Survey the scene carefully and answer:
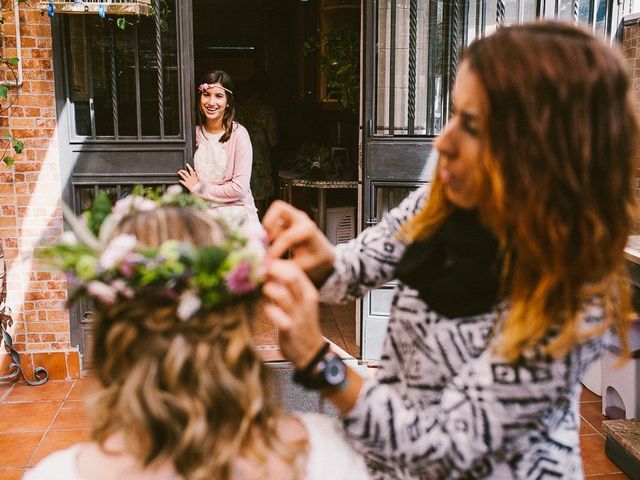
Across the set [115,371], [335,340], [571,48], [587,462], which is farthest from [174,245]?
[335,340]

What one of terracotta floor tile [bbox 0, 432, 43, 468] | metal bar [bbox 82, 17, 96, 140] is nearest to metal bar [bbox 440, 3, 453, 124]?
metal bar [bbox 82, 17, 96, 140]

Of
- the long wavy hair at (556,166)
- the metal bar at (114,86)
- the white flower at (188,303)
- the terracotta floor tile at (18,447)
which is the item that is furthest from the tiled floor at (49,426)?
the long wavy hair at (556,166)

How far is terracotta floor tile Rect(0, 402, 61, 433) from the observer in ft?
11.4

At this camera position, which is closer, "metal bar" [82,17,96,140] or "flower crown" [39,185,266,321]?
"flower crown" [39,185,266,321]

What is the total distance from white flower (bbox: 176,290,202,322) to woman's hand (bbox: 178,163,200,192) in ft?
9.18

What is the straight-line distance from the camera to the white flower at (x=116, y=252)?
1.03 metres

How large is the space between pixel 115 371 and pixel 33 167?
9.54 feet

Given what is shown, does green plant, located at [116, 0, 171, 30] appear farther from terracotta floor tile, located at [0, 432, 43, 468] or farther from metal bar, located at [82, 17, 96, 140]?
terracotta floor tile, located at [0, 432, 43, 468]

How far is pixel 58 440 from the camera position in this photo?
132 inches

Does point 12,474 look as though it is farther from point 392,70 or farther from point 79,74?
point 392,70

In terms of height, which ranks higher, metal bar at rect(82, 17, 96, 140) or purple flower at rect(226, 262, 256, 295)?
metal bar at rect(82, 17, 96, 140)

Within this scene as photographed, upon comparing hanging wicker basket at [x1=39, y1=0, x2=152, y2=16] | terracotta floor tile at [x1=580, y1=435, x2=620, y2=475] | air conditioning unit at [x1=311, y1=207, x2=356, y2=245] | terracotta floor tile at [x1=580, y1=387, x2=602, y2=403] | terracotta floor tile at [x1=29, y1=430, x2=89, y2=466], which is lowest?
terracotta floor tile at [x1=580, y1=435, x2=620, y2=475]

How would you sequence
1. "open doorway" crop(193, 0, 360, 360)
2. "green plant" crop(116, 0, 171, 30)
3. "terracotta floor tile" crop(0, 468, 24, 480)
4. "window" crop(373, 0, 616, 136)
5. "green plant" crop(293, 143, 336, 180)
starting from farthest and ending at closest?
"green plant" crop(293, 143, 336, 180)
"open doorway" crop(193, 0, 360, 360)
"window" crop(373, 0, 616, 136)
"green plant" crop(116, 0, 171, 30)
"terracotta floor tile" crop(0, 468, 24, 480)

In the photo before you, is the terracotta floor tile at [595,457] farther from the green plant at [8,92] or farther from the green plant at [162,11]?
the green plant at [8,92]
